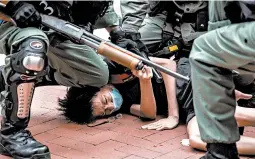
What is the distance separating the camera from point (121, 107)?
4.34 m

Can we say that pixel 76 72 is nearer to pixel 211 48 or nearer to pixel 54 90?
pixel 54 90

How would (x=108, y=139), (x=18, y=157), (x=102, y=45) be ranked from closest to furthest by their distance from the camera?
(x=18, y=157), (x=102, y=45), (x=108, y=139)

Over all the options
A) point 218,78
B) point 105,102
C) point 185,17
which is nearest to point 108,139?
point 105,102

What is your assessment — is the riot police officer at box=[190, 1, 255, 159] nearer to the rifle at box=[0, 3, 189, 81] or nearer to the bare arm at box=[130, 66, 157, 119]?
the rifle at box=[0, 3, 189, 81]

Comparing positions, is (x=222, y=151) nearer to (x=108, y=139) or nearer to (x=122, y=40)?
(x=108, y=139)

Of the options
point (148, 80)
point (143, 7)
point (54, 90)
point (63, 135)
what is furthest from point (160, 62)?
point (54, 90)

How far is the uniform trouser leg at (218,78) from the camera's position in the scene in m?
2.55

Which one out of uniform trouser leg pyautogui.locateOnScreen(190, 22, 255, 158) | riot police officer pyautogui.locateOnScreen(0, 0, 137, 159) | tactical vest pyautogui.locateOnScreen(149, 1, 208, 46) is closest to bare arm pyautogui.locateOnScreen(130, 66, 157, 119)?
tactical vest pyautogui.locateOnScreen(149, 1, 208, 46)

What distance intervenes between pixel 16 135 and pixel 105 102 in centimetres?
94

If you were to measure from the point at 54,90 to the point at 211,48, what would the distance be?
2.58m

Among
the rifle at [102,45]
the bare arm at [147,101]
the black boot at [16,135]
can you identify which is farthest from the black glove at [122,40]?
the black boot at [16,135]

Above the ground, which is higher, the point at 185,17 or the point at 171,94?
the point at 185,17

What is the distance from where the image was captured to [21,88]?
10.6 ft

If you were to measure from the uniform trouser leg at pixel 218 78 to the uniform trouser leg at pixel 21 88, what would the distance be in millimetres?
978
